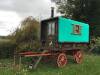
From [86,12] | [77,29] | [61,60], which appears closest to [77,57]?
[77,29]

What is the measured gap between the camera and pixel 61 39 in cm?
1794

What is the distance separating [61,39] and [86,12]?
63.5 feet

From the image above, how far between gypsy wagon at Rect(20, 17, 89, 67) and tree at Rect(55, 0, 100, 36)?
15424 mm

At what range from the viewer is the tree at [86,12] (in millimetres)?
35888

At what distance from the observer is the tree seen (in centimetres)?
3589

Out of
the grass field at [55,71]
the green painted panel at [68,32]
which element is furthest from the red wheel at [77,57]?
the grass field at [55,71]

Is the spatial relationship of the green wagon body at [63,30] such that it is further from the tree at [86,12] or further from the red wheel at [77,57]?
the tree at [86,12]

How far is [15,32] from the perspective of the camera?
23000 millimetres

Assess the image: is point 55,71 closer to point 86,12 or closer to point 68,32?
point 68,32

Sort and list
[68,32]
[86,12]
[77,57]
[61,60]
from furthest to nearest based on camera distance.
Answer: [86,12]
[77,57]
[68,32]
[61,60]

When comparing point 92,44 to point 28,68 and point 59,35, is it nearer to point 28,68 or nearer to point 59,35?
point 59,35

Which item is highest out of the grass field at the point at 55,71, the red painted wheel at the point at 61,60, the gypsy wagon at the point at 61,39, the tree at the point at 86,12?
the tree at the point at 86,12

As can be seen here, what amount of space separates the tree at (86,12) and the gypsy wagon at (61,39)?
15424 millimetres

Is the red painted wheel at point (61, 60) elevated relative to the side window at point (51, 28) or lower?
lower
